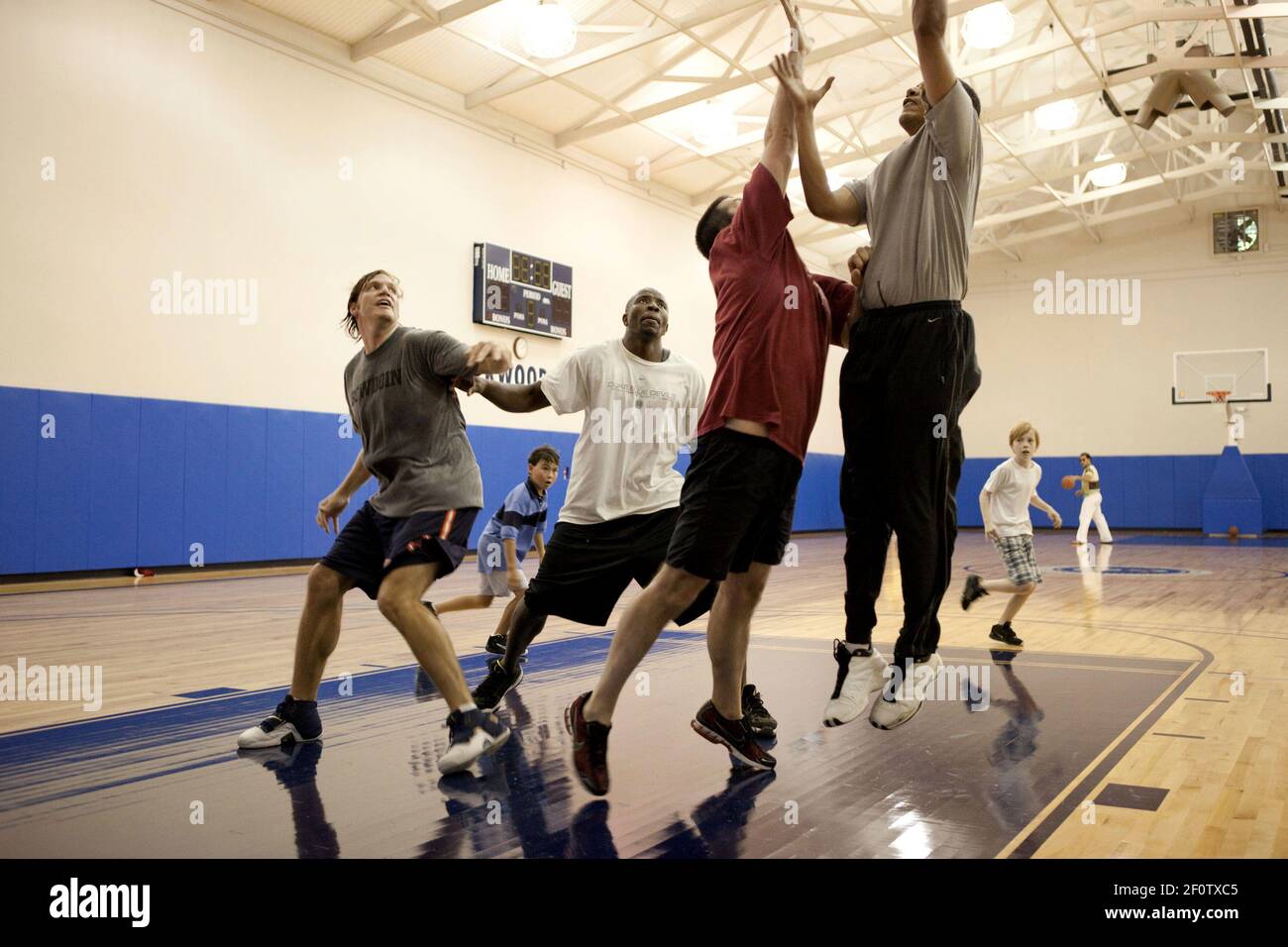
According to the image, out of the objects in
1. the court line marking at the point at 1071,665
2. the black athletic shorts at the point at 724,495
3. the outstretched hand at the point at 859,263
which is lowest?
the court line marking at the point at 1071,665

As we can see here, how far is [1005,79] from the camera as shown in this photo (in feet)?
55.7

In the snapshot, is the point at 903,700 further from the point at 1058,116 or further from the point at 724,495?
the point at 1058,116

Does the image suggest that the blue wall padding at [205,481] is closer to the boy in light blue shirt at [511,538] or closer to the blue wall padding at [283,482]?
the blue wall padding at [283,482]

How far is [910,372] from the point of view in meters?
2.78

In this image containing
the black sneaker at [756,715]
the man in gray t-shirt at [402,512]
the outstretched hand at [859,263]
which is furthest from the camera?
the black sneaker at [756,715]

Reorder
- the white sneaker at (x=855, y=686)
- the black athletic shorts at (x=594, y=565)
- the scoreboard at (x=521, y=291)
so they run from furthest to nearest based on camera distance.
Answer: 1. the scoreboard at (x=521, y=291)
2. the black athletic shorts at (x=594, y=565)
3. the white sneaker at (x=855, y=686)

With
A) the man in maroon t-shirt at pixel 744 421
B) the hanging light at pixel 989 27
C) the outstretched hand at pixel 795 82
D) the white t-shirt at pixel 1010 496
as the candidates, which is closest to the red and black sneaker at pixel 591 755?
the man in maroon t-shirt at pixel 744 421

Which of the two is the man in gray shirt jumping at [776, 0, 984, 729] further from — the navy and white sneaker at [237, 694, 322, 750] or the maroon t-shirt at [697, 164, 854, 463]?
the navy and white sneaker at [237, 694, 322, 750]

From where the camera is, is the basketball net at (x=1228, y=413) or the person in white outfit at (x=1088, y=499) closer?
the person in white outfit at (x=1088, y=499)

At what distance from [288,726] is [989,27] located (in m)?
12.4

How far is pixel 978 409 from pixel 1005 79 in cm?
974

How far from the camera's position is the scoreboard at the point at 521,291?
46.8 feet
